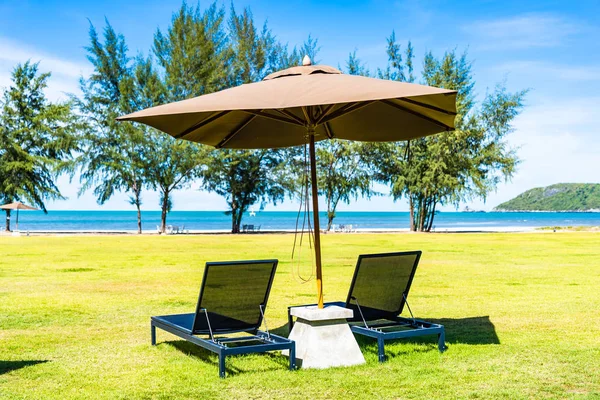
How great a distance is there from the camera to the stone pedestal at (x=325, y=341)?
564cm

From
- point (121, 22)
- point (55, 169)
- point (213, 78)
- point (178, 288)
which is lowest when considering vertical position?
point (178, 288)

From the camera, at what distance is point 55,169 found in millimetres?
38188

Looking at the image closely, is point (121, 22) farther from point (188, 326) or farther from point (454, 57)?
point (188, 326)

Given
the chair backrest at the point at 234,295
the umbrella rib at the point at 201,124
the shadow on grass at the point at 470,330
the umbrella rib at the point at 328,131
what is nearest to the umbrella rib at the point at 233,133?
the umbrella rib at the point at 201,124

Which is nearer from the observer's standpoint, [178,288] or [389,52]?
[178,288]

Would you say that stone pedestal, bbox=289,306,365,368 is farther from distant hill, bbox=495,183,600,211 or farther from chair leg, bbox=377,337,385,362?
distant hill, bbox=495,183,600,211

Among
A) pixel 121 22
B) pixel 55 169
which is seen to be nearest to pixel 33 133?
pixel 55 169

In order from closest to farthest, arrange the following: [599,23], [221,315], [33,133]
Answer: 1. [221,315]
2. [599,23]
3. [33,133]

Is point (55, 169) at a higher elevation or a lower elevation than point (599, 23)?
lower

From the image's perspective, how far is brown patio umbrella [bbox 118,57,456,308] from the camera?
5066 millimetres

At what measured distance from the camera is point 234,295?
228 inches

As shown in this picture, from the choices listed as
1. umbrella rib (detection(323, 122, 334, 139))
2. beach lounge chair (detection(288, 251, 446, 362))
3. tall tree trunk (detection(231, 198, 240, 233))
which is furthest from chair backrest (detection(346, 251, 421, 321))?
tall tree trunk (detection(231, 198, 240, 233))

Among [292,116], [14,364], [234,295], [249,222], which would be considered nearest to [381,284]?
[234,295]

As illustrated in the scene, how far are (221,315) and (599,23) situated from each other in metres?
29.5
